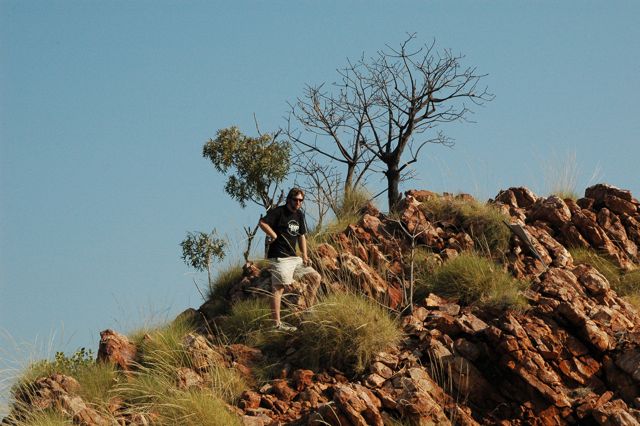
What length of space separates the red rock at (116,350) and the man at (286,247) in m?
2.36

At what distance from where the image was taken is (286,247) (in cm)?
1408

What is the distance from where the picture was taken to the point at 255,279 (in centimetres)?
1603

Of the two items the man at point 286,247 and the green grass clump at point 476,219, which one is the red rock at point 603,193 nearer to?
the green grass clump at point 476,219

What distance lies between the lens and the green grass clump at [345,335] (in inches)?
490

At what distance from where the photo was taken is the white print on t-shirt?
1397 centimetres

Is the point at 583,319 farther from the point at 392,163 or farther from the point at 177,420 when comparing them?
the point at 392,163

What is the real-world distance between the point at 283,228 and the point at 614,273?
6.58 meters

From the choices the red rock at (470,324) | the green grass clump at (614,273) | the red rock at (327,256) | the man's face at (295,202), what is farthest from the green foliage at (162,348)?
the green grass clump at (614,273)

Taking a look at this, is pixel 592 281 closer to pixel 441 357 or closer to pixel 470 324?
pixel 470 324

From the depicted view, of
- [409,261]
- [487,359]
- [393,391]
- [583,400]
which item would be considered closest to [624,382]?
[583,400]

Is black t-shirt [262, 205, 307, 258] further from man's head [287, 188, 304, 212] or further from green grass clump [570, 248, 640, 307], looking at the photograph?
green grass clump [570, 248, 640, 307]

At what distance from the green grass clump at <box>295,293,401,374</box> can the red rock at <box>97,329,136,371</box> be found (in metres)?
2.79

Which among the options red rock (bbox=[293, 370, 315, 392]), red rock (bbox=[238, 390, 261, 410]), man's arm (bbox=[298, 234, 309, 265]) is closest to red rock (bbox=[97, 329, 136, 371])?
red rock (bbox=[238, 390, 261, 410])

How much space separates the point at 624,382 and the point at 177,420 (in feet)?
19.8
